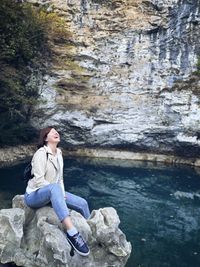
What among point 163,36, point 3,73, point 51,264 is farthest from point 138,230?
point 163,36

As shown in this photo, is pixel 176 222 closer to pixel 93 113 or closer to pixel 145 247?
pixel 145 247

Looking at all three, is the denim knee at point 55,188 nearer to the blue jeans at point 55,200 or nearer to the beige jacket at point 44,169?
the blue jeans at point 55,200

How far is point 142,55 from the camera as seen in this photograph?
23094 millimetres

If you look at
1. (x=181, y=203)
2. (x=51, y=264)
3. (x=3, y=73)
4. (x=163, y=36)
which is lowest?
(x=181, y=203)

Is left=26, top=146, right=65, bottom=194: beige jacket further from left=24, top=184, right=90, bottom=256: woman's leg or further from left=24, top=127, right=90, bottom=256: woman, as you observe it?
left=24, top=184, right=90, bottom=256: woman's leg

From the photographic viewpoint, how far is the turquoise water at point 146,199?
1012 centimetres

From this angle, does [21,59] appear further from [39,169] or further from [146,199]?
[39,169]

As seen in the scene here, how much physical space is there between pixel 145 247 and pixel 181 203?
5.27m

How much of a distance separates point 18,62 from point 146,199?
10072 mm

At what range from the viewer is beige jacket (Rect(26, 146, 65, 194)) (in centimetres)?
705

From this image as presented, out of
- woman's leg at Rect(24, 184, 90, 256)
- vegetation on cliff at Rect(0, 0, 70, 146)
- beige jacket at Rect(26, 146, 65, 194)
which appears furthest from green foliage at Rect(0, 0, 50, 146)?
woman's leg at Rect(24, 184, 90, 256)

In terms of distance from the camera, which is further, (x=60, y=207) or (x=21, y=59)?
(x=21, y=59)

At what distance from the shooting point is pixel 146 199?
15.0 meters

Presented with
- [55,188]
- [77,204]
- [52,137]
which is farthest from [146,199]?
[55,188]
